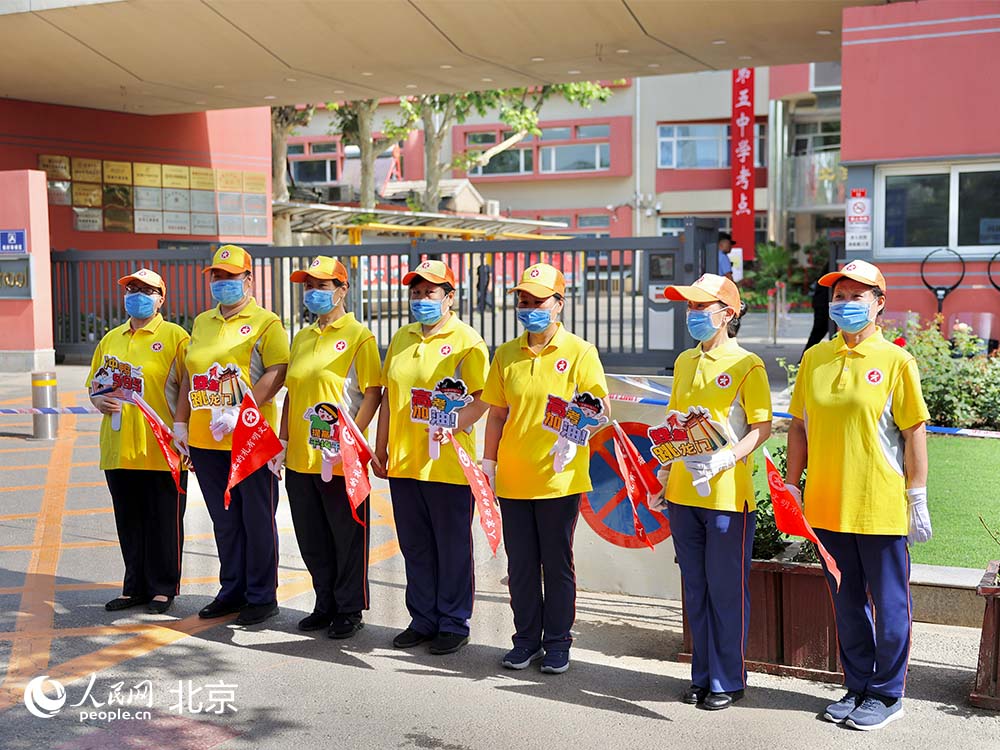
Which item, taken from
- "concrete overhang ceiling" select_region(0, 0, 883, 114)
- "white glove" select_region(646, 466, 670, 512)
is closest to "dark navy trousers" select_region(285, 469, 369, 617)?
"white glove" select_region(646, 466, 670, 512)

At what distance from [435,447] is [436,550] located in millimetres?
581

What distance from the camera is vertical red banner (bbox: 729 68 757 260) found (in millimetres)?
40656

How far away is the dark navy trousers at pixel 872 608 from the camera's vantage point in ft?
16.0

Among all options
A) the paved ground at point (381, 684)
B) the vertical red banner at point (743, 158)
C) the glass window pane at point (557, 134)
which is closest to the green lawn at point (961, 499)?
the paved ground at point (381, 684)

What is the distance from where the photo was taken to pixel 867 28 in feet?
46.7

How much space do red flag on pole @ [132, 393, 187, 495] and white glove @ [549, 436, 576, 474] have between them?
2254mm

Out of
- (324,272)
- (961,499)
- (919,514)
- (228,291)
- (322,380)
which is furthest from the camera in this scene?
(961,499)

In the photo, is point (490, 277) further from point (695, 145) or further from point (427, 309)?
point (695, 145)

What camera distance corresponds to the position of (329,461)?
606 cm

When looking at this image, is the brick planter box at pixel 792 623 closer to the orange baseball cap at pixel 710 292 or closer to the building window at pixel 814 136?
the orange baseball cap at pixel 710 292

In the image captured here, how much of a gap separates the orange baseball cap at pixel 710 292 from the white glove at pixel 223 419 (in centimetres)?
244

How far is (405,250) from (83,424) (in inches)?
171

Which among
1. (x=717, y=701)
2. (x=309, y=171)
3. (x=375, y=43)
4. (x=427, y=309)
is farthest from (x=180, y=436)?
(x=309, y=171)

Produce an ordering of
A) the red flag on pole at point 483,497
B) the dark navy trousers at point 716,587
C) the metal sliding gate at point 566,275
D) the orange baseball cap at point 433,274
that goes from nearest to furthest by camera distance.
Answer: the dark navy trousers at point 716,587
the red flag on pole at point 483,497
the orange baseball cap at point 433,274
the metal sliding gate at point 566,275
